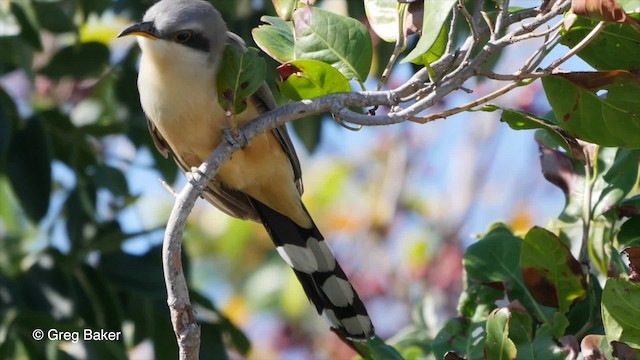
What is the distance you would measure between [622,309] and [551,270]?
0.40 m

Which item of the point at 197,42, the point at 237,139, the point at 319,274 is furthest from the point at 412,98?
the point at 319,274

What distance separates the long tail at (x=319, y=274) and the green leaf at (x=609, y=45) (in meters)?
1.50

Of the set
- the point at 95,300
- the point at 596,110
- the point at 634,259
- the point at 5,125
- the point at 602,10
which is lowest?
the point at 95,300

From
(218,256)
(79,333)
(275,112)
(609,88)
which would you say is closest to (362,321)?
(79,333)

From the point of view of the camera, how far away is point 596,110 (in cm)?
233

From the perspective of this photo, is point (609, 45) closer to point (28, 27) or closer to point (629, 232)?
point (629, 232)

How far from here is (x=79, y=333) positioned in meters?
3.61

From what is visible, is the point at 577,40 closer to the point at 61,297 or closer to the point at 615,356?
the point at 615,356

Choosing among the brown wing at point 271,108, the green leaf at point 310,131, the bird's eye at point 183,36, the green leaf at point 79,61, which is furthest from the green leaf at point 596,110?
the green leaf at point 79,61

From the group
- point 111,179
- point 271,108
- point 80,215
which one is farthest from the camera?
point 111,179

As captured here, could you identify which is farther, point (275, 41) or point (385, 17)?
point (275, 41)

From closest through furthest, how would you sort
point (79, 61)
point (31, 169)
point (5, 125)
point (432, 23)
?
1. point (432, 23)
2. point (5, 125)
3. point (31, 169)
4. point (79, 61)

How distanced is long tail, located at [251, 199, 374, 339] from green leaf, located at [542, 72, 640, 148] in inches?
54.8

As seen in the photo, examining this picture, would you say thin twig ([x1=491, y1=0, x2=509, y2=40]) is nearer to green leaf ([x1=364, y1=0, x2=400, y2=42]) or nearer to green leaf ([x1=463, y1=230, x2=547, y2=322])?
green leaf ([x1=364, y1=0, x2=400, y2=42])
